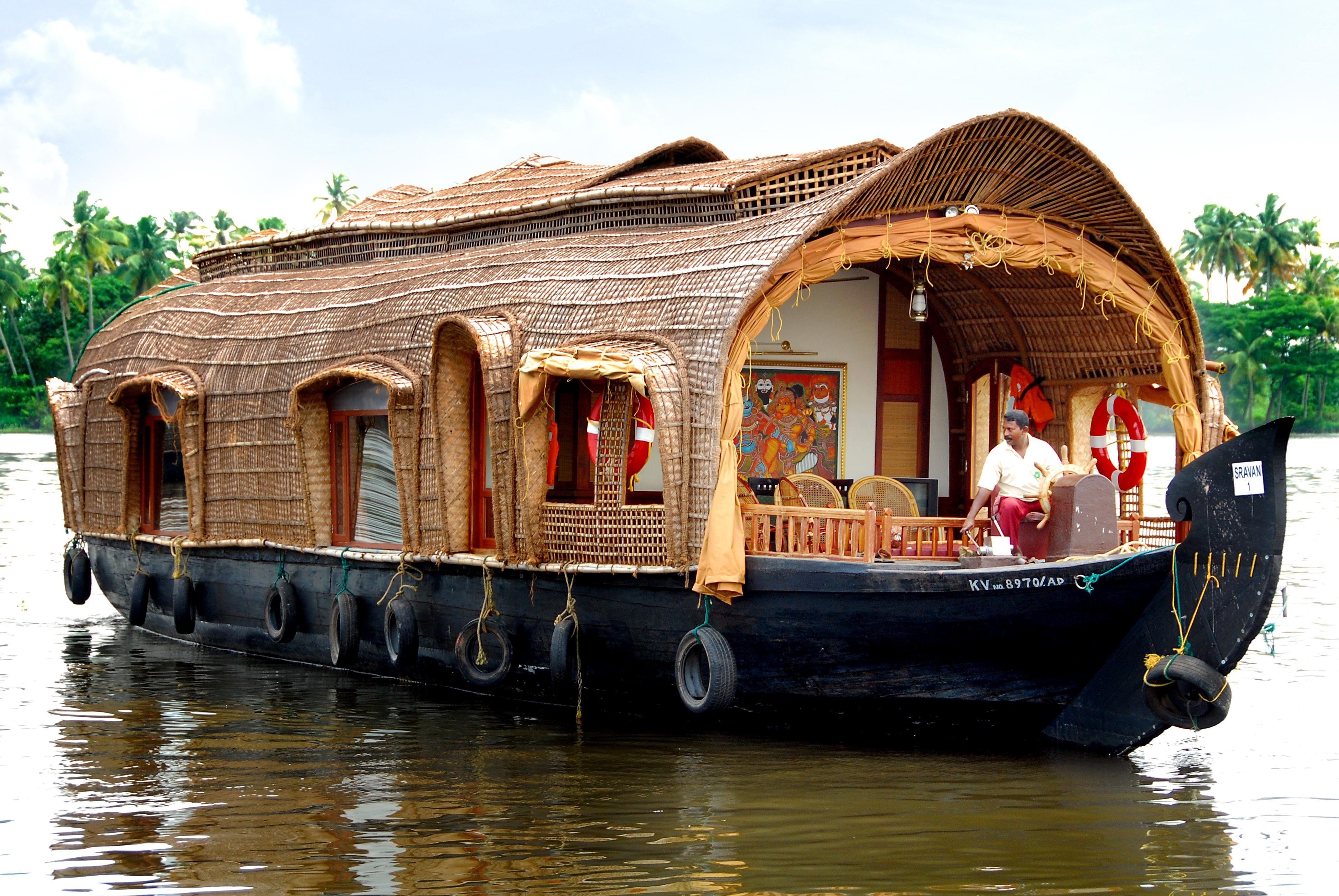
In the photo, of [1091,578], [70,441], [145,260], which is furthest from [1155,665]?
[145,260]

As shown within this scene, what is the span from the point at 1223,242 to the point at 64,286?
36.9 meters

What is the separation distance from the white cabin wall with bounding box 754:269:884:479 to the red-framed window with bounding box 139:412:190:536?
5.03 m

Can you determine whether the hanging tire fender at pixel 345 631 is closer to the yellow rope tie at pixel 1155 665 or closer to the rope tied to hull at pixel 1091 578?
the rope tied to hull at pixel 1091 578

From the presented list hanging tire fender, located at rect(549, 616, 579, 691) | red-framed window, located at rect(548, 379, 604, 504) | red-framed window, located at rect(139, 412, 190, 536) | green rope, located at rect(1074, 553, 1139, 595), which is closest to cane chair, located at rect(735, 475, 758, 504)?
red-framed window, located at rect(548, 379, 604, 504)

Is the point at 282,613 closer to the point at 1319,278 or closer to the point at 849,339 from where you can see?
the point at 849,339

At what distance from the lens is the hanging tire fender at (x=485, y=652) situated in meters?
8.20

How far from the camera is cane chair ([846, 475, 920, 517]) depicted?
892cm

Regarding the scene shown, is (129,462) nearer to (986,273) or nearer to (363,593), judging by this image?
(363,593)

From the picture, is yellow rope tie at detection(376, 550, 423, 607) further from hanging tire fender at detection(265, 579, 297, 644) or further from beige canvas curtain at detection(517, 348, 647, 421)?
beige canvas curtain at detection(517, 348, 647, 421)

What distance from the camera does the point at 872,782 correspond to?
21.5 ft

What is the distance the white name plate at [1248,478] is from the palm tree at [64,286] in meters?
40.3

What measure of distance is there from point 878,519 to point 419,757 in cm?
269

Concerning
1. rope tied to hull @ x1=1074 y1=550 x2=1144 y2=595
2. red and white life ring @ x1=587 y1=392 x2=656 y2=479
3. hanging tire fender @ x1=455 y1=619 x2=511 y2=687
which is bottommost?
hanging tire fender @ x1=455 y1=619 x2=511 y2=687

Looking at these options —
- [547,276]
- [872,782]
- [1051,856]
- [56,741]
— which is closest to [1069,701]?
[872,782]
